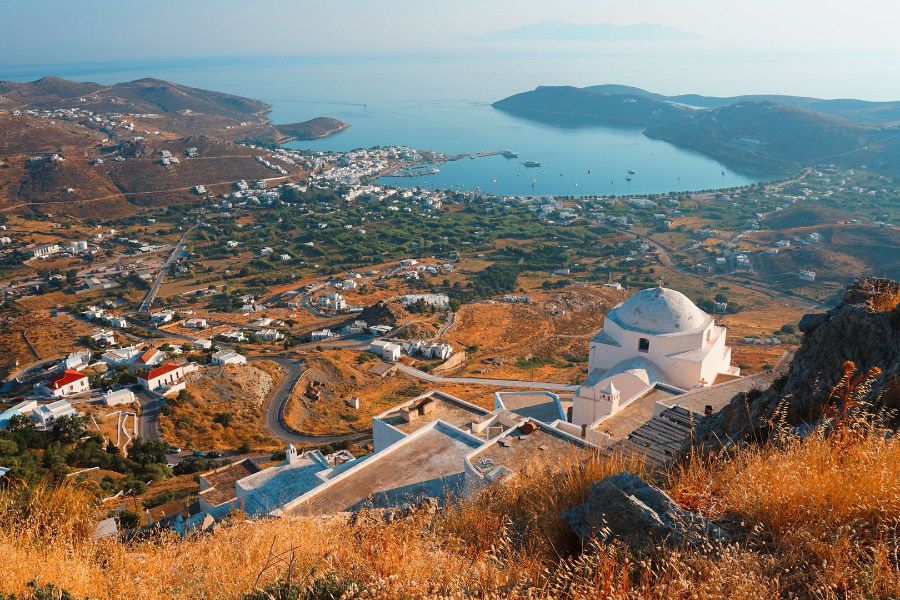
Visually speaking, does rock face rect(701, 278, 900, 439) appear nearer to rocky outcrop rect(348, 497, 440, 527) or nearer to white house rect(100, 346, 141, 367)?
rocky outcrop rect(348, 497, 440, 527)

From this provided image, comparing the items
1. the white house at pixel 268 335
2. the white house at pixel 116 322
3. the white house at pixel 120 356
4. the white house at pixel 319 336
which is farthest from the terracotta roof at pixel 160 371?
the white house at pixel 116 322

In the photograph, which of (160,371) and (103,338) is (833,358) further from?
(103,338)

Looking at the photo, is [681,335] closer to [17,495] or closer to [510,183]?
[17,495]

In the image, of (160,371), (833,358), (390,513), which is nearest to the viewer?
(833,358)

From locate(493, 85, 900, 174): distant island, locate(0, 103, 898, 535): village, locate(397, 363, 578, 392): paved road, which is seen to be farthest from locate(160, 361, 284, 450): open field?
locate(493, 85, 900, 174): distant island

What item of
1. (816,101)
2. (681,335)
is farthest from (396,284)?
(816,101)

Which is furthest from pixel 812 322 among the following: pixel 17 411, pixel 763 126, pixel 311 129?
pixel 311 129
